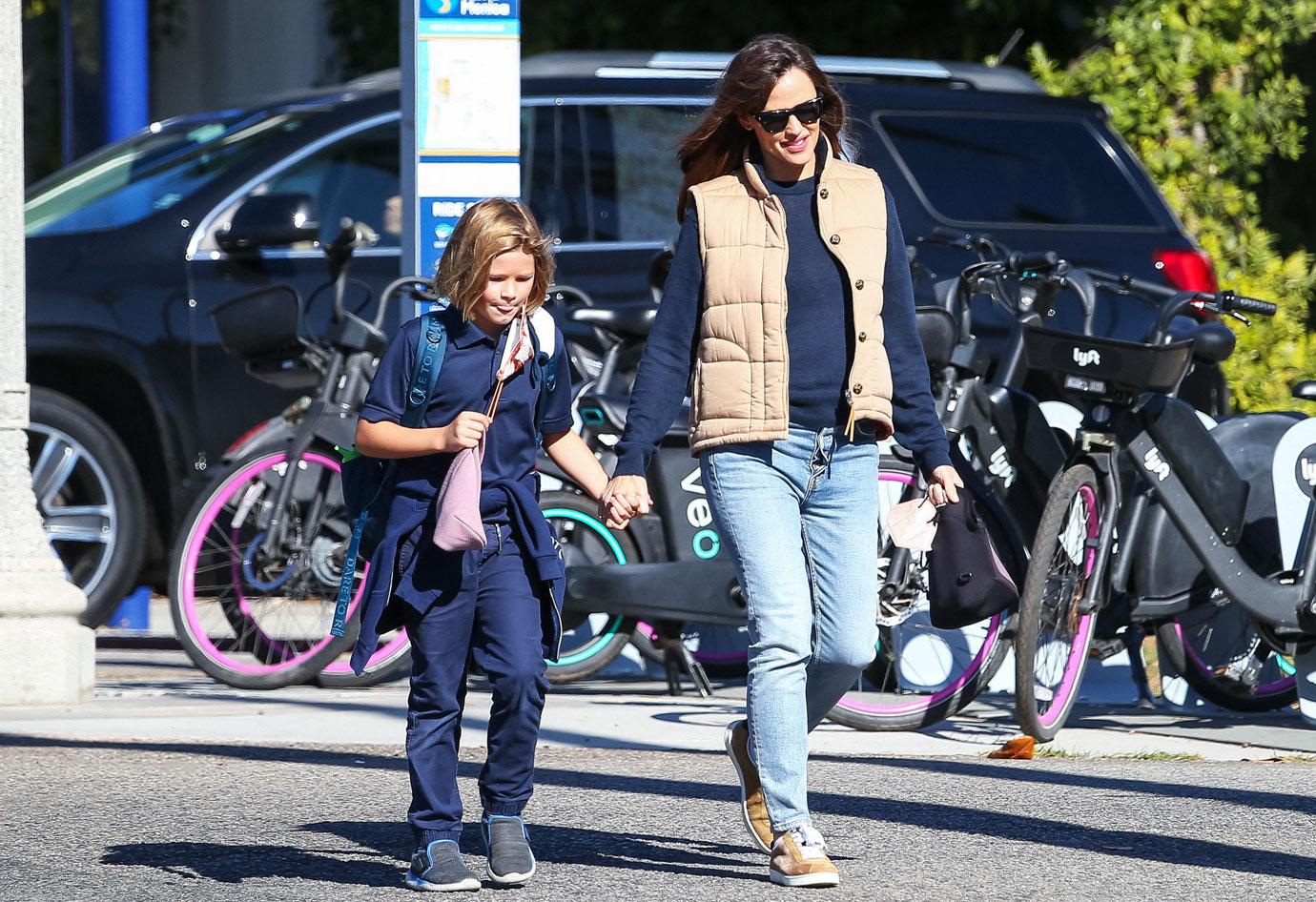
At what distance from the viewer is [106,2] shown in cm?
991

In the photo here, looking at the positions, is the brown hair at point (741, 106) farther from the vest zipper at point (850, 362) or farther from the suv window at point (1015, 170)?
the suv window at point (1015, 170)

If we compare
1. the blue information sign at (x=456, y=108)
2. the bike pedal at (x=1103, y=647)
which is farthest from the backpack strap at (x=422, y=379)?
the bike pedal at (x=1103, y=647)

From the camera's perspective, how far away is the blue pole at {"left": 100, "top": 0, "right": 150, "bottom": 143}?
980 cm

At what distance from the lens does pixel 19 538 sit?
6918mm

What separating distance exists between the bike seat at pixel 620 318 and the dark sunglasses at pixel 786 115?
292 cm

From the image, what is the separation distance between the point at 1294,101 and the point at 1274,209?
4.91 ft

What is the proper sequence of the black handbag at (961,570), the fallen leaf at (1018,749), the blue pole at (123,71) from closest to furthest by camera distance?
the black handbag at (961,570) < the fallen leaf at (1018,749) < the blue pole at (123,71)

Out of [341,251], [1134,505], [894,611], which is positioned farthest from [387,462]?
[341,251]

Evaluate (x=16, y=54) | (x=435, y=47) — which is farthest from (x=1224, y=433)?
(x=16, y=54)

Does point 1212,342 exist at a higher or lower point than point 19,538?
higher

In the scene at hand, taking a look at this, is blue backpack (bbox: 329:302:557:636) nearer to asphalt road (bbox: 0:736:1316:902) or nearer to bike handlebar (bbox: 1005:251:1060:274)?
asphalt road (bbox: 0:736:1316:902)

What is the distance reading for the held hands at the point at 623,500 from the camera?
4.43 meters

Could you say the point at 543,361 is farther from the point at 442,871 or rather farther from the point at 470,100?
the point at 470,100

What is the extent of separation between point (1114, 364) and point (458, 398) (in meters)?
2.60
